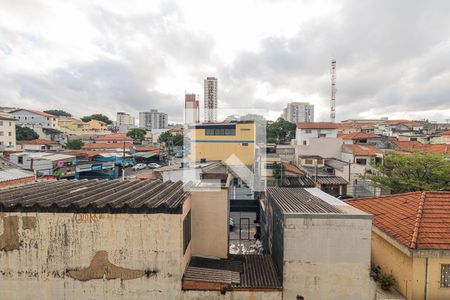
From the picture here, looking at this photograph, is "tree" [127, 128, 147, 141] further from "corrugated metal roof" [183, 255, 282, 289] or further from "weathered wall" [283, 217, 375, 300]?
"weathered wall" [283, 217, 375, 300]

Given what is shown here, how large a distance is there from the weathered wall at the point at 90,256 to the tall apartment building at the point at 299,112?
101606mm

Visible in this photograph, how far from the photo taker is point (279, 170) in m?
23.3

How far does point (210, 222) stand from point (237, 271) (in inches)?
75.7

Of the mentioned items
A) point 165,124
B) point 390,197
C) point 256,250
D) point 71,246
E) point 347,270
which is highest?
point 165,124

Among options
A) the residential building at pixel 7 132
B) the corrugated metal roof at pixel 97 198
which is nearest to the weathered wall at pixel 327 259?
the corrugated metal roof at pixel 97 198

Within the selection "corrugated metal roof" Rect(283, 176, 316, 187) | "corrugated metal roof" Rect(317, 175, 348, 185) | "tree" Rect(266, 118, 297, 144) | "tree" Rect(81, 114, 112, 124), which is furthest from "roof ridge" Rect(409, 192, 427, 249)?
"tree" Rect(81, 114, 112, 124)

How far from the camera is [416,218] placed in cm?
923

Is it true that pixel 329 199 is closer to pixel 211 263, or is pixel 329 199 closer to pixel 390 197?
pixel 390 197

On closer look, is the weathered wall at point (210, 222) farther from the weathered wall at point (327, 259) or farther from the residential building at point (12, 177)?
the residential building at point (12, 177)

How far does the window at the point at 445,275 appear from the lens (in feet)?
26.9

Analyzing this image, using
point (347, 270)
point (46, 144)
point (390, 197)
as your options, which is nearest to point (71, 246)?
point (347, 270)

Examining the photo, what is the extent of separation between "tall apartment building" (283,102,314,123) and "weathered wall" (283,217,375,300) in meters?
100

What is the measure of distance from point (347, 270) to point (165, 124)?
140 metres

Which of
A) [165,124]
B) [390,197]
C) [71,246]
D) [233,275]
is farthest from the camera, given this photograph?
[165,124]
